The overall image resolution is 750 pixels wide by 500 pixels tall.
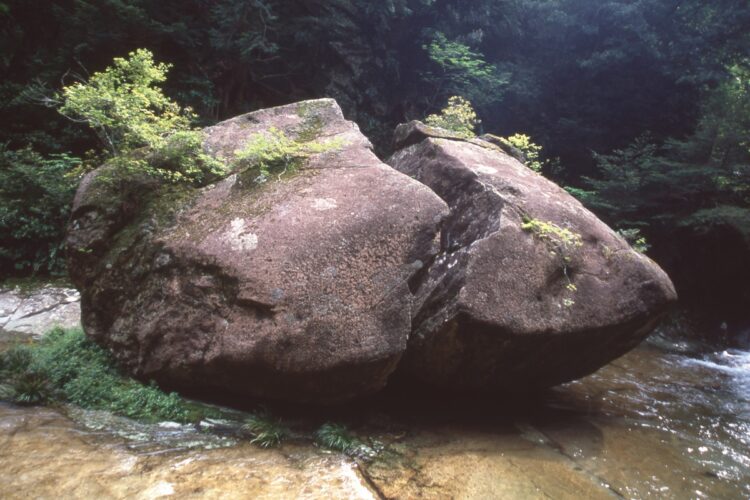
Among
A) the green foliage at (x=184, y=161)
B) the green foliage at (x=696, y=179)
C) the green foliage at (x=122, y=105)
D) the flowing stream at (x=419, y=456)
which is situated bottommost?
the flowing stream at (x=419, y=456)

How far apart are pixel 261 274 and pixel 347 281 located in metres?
0.84

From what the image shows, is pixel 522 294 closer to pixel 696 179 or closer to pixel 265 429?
pixel 265 429

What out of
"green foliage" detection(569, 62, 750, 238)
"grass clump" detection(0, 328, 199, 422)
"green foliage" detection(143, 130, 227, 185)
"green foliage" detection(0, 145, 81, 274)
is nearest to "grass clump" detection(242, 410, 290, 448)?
"grass clump" detection(0, 328, 199, 422)

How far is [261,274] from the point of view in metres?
4.18

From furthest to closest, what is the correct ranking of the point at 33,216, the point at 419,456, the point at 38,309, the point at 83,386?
the point at 33,216, the point at 38,309, the point at 83,386, the point at 419,456

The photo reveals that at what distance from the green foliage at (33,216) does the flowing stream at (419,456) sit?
5261 millimetres

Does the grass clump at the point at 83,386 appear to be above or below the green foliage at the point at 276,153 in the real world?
below

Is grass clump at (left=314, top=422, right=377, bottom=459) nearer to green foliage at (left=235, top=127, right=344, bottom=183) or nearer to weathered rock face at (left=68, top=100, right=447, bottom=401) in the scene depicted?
weathered rock face at (left=68, top=100, right=447, bottom=401)

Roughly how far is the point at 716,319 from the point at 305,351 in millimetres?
11952

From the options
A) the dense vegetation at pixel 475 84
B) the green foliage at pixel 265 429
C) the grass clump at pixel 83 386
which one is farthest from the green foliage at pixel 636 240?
the grass clump at pixel 83 386

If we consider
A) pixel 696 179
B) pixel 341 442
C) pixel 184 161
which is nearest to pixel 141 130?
pixel 184 161

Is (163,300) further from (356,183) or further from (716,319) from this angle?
(716,319)

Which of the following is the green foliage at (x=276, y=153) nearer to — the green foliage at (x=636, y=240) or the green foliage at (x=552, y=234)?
the green foliage at (x=552, y=234)

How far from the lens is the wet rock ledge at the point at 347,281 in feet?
13.3
